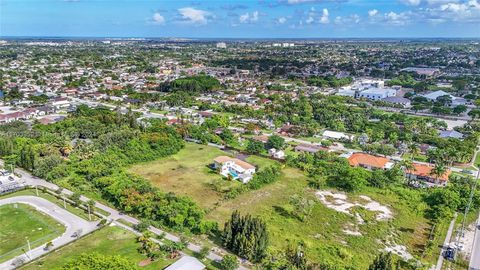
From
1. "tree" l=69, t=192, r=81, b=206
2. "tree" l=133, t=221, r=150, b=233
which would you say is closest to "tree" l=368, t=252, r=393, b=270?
"tree" l=133, t=221, r=150, b=233

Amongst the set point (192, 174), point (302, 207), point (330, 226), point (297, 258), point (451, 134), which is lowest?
point (330, 226)

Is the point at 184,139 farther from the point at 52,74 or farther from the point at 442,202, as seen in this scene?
the point at 52,74

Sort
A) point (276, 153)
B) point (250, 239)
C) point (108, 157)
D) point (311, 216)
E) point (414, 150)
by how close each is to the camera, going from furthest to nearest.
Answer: point (276, 153) → point (414, 150) → point (108, 157) → point (311, 216) → point (250, 239)

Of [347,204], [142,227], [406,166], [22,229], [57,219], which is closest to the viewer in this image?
[142,227]

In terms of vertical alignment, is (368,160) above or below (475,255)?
above

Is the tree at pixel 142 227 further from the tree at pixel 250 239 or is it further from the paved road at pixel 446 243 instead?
the paved road at pixel 446 243

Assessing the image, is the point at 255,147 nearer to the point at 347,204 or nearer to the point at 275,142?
the point at 275,142

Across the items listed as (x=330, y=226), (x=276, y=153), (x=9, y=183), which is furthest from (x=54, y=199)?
(x=276, y=153)

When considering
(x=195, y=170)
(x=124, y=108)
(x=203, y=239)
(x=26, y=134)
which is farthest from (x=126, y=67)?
(x=203, y=239)
